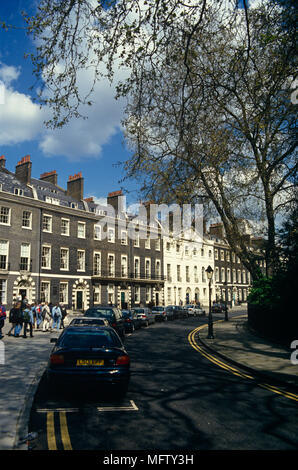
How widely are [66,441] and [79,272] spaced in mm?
41622

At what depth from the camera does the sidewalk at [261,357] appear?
33.3 ft

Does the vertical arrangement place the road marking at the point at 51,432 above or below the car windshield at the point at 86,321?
below

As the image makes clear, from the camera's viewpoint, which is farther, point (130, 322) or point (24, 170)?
point (24, 170)

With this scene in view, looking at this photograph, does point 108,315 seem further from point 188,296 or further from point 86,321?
point 188,296

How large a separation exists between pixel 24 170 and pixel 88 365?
129 ft

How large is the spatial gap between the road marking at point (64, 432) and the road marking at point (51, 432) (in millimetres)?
125

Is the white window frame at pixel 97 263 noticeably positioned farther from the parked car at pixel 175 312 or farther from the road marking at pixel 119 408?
the road marking at pixel 119 408

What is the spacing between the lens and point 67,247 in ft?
147

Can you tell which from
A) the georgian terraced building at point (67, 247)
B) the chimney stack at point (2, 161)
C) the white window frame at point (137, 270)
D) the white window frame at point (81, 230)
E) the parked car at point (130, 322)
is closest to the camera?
the parked car at point (130, 322)

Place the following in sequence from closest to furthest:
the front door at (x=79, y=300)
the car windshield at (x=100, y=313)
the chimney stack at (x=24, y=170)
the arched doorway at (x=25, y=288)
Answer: the car windshield at (x=100, y=313), the arched doorway at (x=25, y=288), the chimney stack at (x=24, y=170), the front door at (x=79, y=300)

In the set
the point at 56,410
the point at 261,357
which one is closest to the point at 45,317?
the point at 261,357

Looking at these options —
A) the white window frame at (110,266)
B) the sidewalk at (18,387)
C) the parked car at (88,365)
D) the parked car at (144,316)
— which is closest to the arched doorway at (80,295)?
the white window frame at (110,266)

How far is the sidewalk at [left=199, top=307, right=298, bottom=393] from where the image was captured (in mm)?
10148
